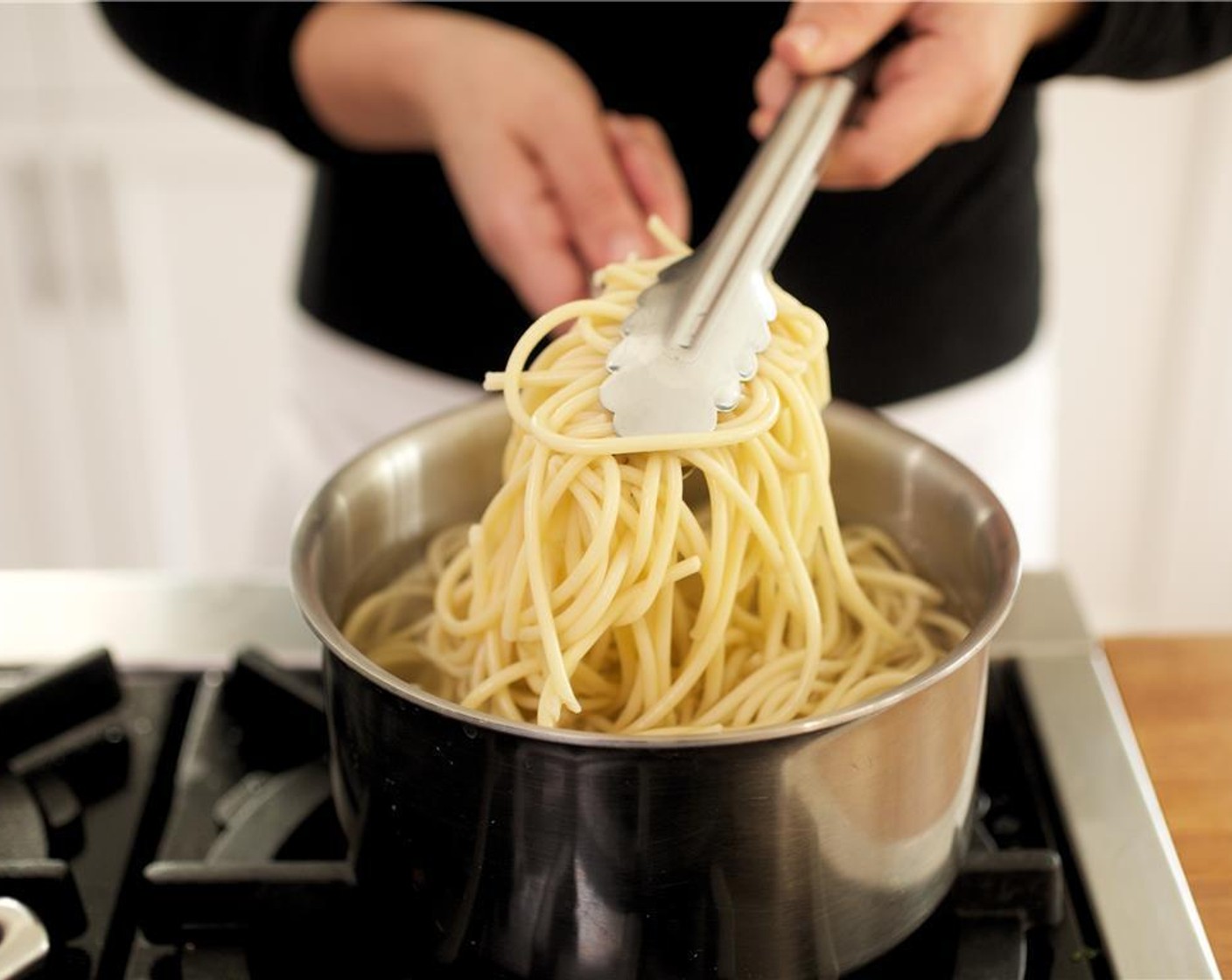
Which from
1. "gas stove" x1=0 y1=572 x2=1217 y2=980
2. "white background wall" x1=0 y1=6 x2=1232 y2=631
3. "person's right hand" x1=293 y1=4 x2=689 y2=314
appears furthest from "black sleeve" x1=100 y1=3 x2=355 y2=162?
"white background wall" x1=0 y1=6 x2=1232 y2=631

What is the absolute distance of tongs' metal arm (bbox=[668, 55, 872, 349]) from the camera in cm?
66

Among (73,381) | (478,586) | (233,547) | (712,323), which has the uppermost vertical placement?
(712,323)

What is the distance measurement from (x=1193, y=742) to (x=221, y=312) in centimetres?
170

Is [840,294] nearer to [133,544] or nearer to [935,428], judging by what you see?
[935,428]

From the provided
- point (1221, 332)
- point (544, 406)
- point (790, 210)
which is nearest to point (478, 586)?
point (544, 406)

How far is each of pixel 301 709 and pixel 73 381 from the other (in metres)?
1.60

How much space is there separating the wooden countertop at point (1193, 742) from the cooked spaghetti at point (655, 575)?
0.48 feet

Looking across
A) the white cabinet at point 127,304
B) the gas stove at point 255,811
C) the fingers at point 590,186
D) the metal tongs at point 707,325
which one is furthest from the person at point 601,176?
the white cabinet at point 127,304

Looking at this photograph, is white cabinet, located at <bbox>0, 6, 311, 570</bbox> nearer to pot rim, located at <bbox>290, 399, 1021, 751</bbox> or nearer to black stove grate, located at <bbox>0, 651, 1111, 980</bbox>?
black stove grate, located at <bbox>0, 651, 1111, 980</bbox>

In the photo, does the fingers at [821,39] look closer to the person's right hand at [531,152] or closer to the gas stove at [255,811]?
the person's right hand at [531,152]

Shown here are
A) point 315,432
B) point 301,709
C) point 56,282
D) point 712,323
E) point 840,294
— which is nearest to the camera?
point 712,323

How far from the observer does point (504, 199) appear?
948mm

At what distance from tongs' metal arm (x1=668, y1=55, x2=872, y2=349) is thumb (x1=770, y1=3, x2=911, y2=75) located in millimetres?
19

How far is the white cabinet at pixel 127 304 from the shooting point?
2.08m
